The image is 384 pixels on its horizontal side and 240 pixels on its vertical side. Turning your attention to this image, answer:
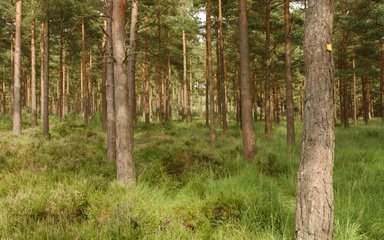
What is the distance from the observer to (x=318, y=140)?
3490 mm

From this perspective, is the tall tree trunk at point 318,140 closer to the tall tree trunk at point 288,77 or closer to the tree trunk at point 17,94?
the tall tree trunk at point 288,77

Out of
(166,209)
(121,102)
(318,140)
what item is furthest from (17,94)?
(318,140)

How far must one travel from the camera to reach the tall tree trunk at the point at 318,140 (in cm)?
346

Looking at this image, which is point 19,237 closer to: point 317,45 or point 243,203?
point 243,203

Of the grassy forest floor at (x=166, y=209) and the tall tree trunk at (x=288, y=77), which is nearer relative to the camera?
the grassy forest floor at (x=166, y=209)

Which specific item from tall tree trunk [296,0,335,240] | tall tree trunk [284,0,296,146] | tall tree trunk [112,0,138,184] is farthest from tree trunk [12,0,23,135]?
tall tree trunk [296,0,335,240]

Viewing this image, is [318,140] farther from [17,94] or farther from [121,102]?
[17,94]

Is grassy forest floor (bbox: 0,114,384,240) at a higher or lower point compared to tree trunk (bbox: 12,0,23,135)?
lower

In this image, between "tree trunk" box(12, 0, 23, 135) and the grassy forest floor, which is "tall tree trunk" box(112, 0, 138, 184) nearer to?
the grassy forest floor

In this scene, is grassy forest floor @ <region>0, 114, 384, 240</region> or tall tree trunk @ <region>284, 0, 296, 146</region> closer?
grassy forest floor @ <region>0, 114, 384, 240</region>

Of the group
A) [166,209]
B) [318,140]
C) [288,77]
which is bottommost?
[166,209]

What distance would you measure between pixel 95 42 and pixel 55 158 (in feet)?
71.2

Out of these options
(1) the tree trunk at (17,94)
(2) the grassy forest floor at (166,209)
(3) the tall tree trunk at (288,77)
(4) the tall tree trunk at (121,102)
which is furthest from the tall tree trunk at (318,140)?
(1) the tree trunk at (17,94)

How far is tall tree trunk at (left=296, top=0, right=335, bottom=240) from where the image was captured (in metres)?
3.46
